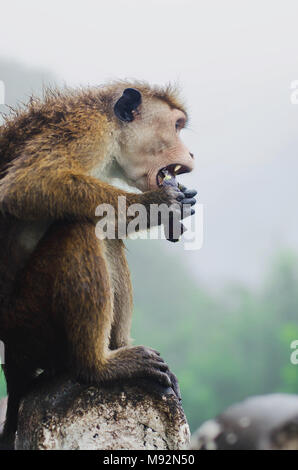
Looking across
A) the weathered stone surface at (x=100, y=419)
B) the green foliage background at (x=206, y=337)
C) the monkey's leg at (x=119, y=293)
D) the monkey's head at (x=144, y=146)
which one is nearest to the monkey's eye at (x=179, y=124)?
the monkey's head at (x=144, y=146)

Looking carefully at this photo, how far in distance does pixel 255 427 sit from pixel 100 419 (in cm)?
152

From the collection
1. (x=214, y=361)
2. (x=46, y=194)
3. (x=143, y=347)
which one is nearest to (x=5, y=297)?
(x=46, y=194)

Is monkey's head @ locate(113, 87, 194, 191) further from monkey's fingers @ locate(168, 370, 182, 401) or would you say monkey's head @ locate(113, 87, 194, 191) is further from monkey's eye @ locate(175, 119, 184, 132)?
monkey's fingers @ locate(168, 370, 182, 401)

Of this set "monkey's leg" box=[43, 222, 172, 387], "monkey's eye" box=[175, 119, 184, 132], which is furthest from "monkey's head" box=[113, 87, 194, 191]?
"monkey's leg" box=[43, 222, 172, 387]

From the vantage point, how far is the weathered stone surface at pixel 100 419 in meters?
3.40

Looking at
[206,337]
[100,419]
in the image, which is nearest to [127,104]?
[100,419]

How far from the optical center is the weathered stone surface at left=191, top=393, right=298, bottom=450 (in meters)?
2.11

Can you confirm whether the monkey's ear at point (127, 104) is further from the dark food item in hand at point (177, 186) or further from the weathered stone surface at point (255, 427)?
the weathered stone surface at point (255, 427)

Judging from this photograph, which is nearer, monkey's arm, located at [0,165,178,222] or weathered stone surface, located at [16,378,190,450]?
weathered stone surface, located at [16,378,190,450]

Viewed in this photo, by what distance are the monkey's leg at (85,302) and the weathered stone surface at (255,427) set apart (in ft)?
4.33

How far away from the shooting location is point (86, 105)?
4238 millimetres

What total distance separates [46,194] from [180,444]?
1701 mm
